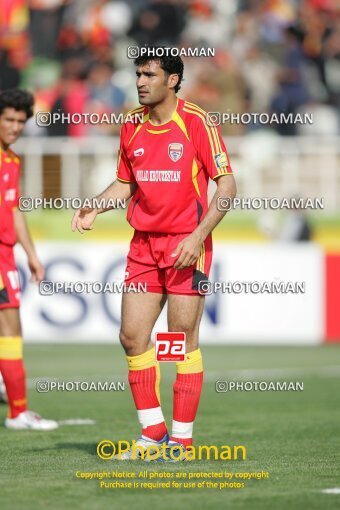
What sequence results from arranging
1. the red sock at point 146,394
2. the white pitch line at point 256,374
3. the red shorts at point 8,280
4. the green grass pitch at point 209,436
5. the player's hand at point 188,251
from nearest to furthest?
the green grass pitch at point 209,436 → the player's hand at point 188,251 → the red sock at point 146,394 → the red shorts at point 8,280 → the white pitch line at point 256,374

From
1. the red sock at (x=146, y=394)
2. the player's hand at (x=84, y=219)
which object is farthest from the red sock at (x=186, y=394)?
the player's hand at (x=84, y=219)

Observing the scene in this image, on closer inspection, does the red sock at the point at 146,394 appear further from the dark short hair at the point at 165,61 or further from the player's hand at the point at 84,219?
the dark short hair at the point at 165,61

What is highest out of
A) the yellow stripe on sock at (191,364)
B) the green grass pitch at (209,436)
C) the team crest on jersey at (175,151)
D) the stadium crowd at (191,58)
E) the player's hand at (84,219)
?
the stadium crowd at (191,58)

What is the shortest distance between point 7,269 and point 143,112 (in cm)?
223

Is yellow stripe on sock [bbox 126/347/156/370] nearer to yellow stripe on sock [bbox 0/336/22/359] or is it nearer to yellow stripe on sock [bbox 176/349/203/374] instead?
yellow stripe on sock [bbox 176/349/203/374]

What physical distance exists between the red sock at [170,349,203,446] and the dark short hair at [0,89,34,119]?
9.11 ft

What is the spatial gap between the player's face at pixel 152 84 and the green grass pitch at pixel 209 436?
209 centimetres

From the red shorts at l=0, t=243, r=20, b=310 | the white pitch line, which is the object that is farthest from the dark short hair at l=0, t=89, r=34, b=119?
the white pitch line

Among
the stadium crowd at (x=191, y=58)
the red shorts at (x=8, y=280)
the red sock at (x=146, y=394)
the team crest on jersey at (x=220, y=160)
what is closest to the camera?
the team crest on jersey at (x=220, y=160)

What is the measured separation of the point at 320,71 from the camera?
1962 centimetres

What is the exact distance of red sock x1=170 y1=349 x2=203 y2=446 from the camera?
737 cm

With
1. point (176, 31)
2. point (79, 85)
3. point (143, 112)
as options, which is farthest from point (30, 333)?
point (143, 112)

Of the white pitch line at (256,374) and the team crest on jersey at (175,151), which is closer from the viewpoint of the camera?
the team crest on jersey at (175,151)

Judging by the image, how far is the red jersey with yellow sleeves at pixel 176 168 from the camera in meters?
7.30
